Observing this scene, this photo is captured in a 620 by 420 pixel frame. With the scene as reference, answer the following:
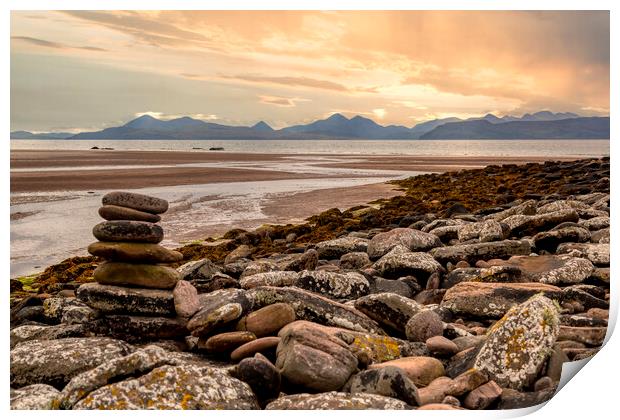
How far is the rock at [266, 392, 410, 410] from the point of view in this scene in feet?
Answer: 15.6

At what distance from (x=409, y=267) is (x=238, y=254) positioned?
4.37m

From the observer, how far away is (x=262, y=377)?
5.09 m

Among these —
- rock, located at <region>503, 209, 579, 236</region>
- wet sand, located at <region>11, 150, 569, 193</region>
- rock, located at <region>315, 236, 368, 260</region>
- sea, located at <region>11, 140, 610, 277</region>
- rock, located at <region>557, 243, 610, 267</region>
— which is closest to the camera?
rock, located at <region>557, 243, 610, 267</region>

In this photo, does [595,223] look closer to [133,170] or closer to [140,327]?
[140,327]

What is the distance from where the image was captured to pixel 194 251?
12.6 m

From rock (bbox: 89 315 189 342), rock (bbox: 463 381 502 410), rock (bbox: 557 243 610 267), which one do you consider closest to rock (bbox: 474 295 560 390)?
rock (bbox: 463 381 502 410)

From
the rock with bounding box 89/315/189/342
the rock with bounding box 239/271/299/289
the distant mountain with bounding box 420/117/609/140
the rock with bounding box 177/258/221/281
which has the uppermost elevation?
the distant mountain with bounding box 420/117/609/140

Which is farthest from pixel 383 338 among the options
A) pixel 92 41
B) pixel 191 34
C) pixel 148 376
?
pixel 92 41

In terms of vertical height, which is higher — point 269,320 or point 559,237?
point 559,237

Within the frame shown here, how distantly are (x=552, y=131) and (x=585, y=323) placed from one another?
→ 815 centimetres

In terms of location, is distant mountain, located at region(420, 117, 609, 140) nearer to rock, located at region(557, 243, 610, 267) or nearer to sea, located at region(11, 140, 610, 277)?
sea, located at region(11, 140, 610, 277)

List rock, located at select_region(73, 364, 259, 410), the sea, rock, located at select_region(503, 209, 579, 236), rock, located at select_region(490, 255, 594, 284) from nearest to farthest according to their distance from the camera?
1. rock, located at select_region(73, 364, 259, 410)
2. rock, located at select_region(490, 255, 594, 284)
3. rock, located at select_region(503, 209, 579, 236)
4. the sea

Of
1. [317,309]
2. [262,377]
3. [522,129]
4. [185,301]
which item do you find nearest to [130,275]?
[185,301]

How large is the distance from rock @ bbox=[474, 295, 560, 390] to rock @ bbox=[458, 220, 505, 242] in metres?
4.49
